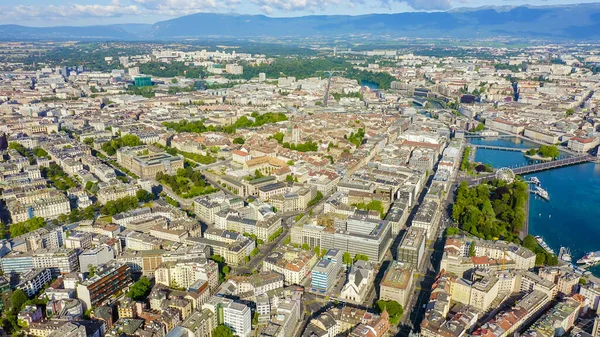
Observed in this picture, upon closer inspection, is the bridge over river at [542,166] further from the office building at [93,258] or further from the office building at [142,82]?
the office building at [142,82]

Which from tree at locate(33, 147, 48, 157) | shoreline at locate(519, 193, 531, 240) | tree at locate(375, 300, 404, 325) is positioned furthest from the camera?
tree at locate(33, 147, 48, 157)

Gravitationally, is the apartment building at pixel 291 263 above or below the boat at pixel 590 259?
above

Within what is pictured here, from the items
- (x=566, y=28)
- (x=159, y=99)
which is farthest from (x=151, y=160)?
(x=566, y=28)

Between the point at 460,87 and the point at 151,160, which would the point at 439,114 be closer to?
the point at 460,87

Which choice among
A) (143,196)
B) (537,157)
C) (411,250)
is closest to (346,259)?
(411,250)

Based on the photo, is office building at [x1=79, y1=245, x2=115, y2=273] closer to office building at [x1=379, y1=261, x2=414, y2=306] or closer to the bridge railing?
office building at [x1=379, y1=261, x2=414, y2=306]

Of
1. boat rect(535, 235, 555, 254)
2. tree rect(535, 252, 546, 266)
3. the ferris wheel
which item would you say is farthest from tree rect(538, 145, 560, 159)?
tree rect(535, 252, 546, 266)

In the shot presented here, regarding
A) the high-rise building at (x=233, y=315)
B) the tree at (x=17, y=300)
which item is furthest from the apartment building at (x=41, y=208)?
the high-rise building at (x=233, y=315)

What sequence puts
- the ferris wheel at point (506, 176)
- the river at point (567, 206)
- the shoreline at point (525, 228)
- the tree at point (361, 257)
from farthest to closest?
the ferris wheel at point (506, 176), the river at point (567, 206), the shoreline at point (525, 228), the tree at point (361, 257)
